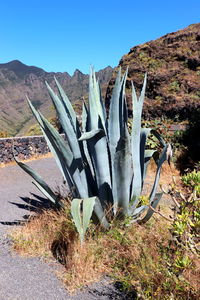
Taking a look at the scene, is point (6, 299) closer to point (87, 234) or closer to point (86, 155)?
point (87, 234)

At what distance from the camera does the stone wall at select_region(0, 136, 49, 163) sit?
913 centimetres

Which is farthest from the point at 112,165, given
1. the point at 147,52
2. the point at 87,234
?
A: the point at 147,52

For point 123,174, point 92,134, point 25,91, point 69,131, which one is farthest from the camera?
point 25,91

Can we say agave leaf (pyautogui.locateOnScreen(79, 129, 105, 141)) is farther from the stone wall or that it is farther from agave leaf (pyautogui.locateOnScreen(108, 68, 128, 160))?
the stone wall

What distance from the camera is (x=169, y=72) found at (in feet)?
41.7

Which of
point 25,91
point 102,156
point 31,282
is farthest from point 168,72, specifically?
point 25,91

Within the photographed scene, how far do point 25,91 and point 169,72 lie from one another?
5836 inches

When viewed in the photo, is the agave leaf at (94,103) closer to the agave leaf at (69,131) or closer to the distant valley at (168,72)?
the agave leaf at (69,131)

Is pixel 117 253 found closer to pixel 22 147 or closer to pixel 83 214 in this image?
pixel 83 214

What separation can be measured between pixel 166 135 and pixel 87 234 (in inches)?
216

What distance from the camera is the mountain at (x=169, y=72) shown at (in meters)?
11.1

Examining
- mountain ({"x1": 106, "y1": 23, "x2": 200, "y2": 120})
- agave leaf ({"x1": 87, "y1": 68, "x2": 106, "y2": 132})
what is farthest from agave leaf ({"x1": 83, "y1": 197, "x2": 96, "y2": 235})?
mountain ({"x1": 106, "y1": 23, "x2": 200, "y2": 120})

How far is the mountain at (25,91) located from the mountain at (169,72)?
89.5m

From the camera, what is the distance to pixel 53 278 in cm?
264
